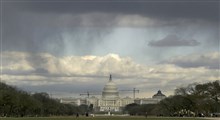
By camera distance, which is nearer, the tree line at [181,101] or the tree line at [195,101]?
the tree line at [181,101]

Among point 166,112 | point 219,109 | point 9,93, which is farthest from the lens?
point 166,112

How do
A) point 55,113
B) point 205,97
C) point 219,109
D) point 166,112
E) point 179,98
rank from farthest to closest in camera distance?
point 55,113, point 166,112, point 179,98, point 219,109, point 205,97

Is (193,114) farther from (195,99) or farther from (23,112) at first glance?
(23,112)

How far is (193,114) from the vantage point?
492ft

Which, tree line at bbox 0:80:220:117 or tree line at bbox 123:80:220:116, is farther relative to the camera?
tree line at bbox 123:80:220:116

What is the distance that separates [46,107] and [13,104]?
186 ft

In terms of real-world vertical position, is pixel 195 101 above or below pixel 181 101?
below

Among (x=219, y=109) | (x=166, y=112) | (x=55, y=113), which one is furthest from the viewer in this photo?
(x=55, y=113)

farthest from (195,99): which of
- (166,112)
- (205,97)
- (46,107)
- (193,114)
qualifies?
(46,107)

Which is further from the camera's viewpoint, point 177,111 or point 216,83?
point 177,111

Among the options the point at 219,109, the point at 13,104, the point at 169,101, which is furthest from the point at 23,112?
the point at 219,109

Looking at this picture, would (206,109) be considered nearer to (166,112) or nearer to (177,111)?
(177,111)

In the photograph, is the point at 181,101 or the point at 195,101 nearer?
the point at 195,101

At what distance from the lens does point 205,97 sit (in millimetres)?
134875
